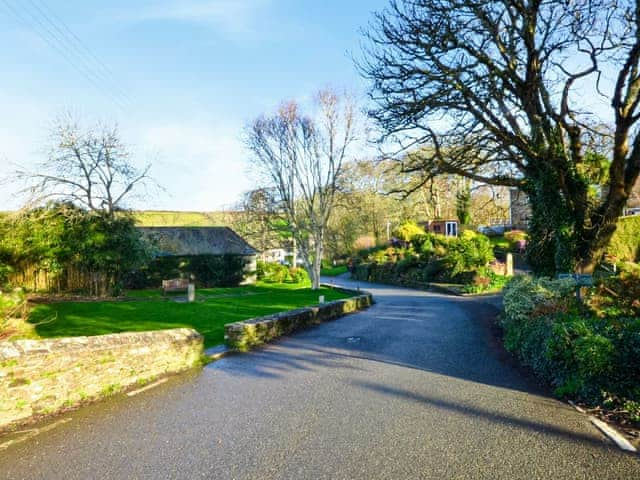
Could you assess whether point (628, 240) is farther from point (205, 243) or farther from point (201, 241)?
point (201, 241)

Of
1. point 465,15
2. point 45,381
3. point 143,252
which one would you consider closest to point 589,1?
point 465,15

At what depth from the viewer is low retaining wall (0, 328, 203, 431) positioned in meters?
4.91

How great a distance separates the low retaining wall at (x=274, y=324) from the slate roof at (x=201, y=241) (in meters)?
19.7

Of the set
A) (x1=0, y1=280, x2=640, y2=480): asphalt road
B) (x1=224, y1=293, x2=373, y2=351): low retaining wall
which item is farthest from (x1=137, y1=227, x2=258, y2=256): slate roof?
(x1=0, y1=280, x2=640, y2=480): asphalt road

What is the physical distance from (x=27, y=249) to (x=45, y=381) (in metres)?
16.1

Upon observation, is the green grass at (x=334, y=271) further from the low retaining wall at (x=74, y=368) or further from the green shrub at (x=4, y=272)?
the low retaining wall at (x=74, y=368)

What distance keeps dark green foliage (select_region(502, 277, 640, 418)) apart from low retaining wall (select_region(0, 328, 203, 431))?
6.22 metres

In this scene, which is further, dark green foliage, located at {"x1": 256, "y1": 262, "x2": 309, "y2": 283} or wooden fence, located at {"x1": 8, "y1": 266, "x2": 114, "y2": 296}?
dark green foliage, located at {"x1": 256, "y1": 262, "x2": 309, "y2": 283}

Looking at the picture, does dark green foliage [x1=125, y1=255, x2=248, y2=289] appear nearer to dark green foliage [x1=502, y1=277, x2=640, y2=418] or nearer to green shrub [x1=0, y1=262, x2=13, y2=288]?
green shrub [x1=0, y1=262, x2=13, y2=288]

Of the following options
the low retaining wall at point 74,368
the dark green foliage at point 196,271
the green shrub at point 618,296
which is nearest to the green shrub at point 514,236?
the dark green foliage at point 196,271

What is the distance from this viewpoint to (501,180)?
1293cm

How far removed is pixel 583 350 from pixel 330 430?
359 centimetres

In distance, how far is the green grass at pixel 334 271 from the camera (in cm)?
4953

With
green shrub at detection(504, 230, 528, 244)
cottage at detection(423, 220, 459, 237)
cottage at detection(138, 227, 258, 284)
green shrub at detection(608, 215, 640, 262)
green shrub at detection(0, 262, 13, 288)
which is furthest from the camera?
cottage at detection(423, 220, 459, 237)
